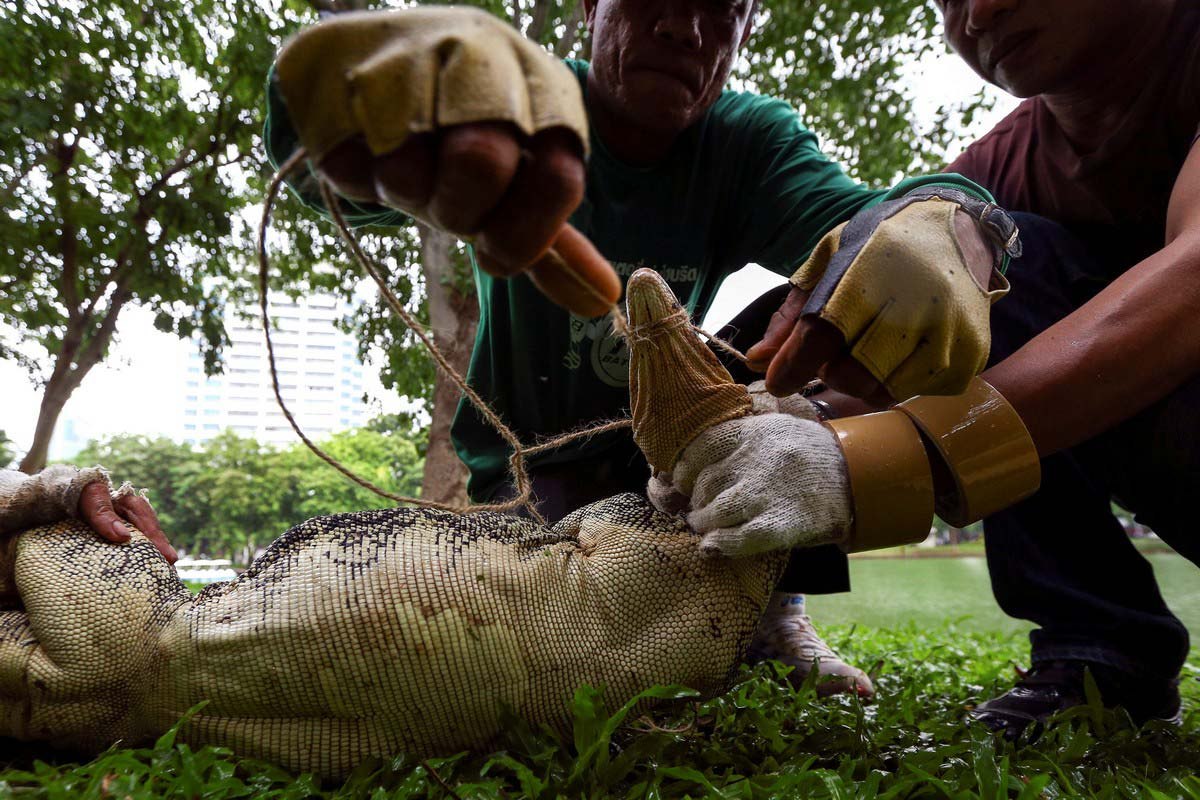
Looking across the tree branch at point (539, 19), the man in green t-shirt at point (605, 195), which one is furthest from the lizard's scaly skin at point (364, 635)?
the tree branch at point (539, 19)

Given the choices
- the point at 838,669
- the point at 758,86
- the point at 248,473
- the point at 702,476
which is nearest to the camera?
the point at 702,476

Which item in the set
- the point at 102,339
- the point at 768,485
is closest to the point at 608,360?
the point at 768,485

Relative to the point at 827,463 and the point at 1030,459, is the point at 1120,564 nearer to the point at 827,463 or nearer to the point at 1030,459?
the point at 1030,459

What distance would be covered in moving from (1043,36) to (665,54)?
2.43ft

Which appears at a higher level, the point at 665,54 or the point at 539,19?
the point at 539,19

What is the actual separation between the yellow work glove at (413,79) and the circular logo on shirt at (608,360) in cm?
119

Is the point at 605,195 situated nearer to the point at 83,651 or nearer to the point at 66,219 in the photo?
the point at 83,651

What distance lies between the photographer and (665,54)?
1.47 m

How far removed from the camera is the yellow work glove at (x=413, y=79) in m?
0.54

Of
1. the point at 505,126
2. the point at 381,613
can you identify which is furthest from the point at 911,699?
the point at 505,126

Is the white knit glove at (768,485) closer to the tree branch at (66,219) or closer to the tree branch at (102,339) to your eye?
the tree branch at (66,219)

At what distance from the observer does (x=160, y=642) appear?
39.4 inches

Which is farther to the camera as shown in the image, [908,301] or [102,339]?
[102,339]

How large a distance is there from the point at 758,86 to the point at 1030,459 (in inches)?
190
